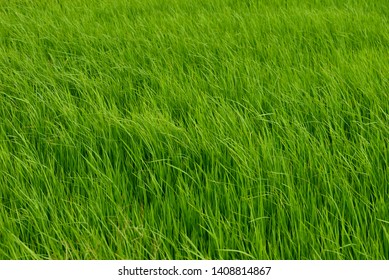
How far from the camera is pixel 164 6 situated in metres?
Result: 4.82

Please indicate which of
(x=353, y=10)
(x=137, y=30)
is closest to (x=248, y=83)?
(x=137, y=30)

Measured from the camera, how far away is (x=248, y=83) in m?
2.68

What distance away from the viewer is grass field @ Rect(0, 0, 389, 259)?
161 centimetres

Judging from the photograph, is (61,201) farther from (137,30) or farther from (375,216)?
(137,30)

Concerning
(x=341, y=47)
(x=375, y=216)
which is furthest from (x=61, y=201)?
(x=341, y=47)

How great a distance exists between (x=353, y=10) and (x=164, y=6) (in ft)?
5.11

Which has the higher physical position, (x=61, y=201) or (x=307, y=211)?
(x=61, y=201)

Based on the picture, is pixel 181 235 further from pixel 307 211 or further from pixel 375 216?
pixel 375 216

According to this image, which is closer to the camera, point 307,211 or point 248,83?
point 307,211

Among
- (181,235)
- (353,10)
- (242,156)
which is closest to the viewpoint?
(181,235)

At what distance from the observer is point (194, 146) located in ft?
6.71

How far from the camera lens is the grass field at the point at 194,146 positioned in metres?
1.61

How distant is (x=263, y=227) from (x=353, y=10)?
3.23m

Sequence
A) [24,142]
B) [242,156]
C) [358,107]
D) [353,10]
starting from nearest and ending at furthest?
[242,156] < [24,142] < [358,107] < [353,10]
